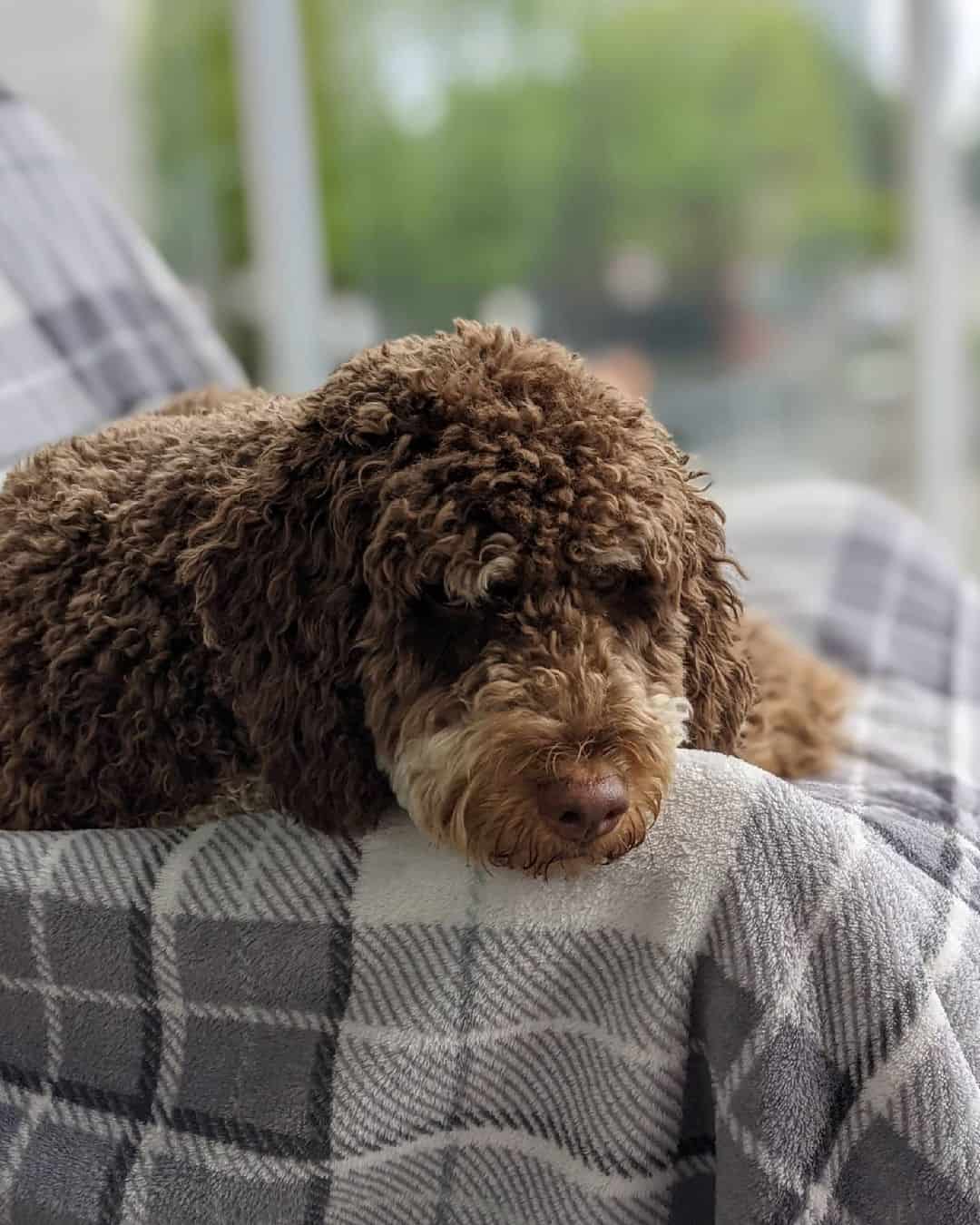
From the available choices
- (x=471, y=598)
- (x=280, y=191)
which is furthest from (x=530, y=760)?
(x=280, y=191)

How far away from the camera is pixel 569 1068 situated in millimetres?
871

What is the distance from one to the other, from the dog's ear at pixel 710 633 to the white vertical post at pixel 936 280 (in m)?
2.15

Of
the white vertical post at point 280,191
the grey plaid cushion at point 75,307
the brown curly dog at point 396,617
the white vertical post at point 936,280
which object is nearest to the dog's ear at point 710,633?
the brown curly dog at point 396,617

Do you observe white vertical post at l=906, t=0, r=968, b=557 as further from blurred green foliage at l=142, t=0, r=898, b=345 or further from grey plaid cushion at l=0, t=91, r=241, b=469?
grey plaid cushion at l=0, t=91, r=241, b=469

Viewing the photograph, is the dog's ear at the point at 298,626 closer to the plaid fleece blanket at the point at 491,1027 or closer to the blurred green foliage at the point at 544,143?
the plaid fleece blanket at the point at 491,1027

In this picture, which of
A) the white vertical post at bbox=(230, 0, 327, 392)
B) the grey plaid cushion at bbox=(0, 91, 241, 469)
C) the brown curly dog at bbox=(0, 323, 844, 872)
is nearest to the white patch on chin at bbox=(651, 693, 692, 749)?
the brown curly dog at bbox=(0, 323, 844, 872)

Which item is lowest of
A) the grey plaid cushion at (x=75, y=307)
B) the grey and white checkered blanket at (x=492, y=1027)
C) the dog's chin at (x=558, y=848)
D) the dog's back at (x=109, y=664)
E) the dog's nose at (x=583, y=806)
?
the grey and white checkered blanket at (x=492, y=1027)

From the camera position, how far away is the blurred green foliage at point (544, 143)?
292 cm

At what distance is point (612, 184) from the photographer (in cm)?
302

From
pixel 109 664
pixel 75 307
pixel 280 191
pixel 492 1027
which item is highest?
pixel 280 191

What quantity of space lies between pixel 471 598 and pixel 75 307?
950 millimetres

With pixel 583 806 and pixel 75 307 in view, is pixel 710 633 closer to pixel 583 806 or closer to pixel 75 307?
pixel 583 806

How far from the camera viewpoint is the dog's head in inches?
33.7

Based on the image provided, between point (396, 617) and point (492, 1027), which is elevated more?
point (396, 617)
